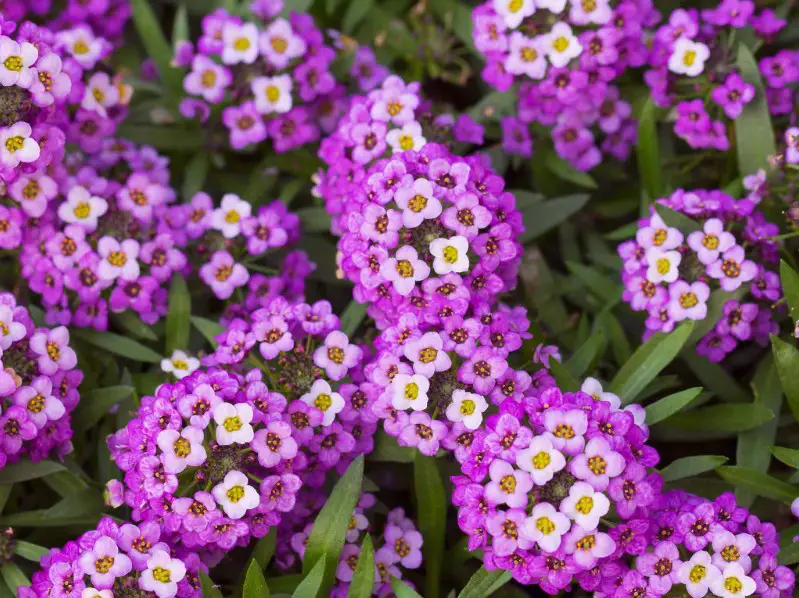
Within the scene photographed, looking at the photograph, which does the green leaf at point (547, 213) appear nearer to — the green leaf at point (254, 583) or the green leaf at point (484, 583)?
the green leaf at point (484, 583)

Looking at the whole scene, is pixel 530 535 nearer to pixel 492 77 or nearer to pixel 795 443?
pixel 795 443

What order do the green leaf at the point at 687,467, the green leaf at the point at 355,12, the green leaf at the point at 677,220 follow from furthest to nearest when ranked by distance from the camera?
the green leaf at the point at 355,12 < the green leaf at the point at 677,220 < the green leaf at the point at 687,467

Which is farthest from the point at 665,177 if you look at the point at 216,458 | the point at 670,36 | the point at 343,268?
the point at 216,458

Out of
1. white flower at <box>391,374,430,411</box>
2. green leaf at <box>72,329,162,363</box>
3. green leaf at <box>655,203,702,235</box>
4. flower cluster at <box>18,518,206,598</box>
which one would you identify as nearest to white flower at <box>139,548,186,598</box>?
flower cluster at <box>18,518,206,598</box>

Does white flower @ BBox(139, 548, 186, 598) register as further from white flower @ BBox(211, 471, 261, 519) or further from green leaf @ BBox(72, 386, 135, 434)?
green leaf @ BBox(72, 386, 135, 434)

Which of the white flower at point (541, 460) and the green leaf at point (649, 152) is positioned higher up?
the green leaf at point (649, 152)

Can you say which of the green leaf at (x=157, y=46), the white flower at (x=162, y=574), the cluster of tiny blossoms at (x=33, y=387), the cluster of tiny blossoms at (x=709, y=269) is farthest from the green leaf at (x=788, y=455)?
the green leaf at (x=157, y=46)

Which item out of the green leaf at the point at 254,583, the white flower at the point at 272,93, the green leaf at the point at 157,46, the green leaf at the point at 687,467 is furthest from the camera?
the green leaf at the point at 157,46
